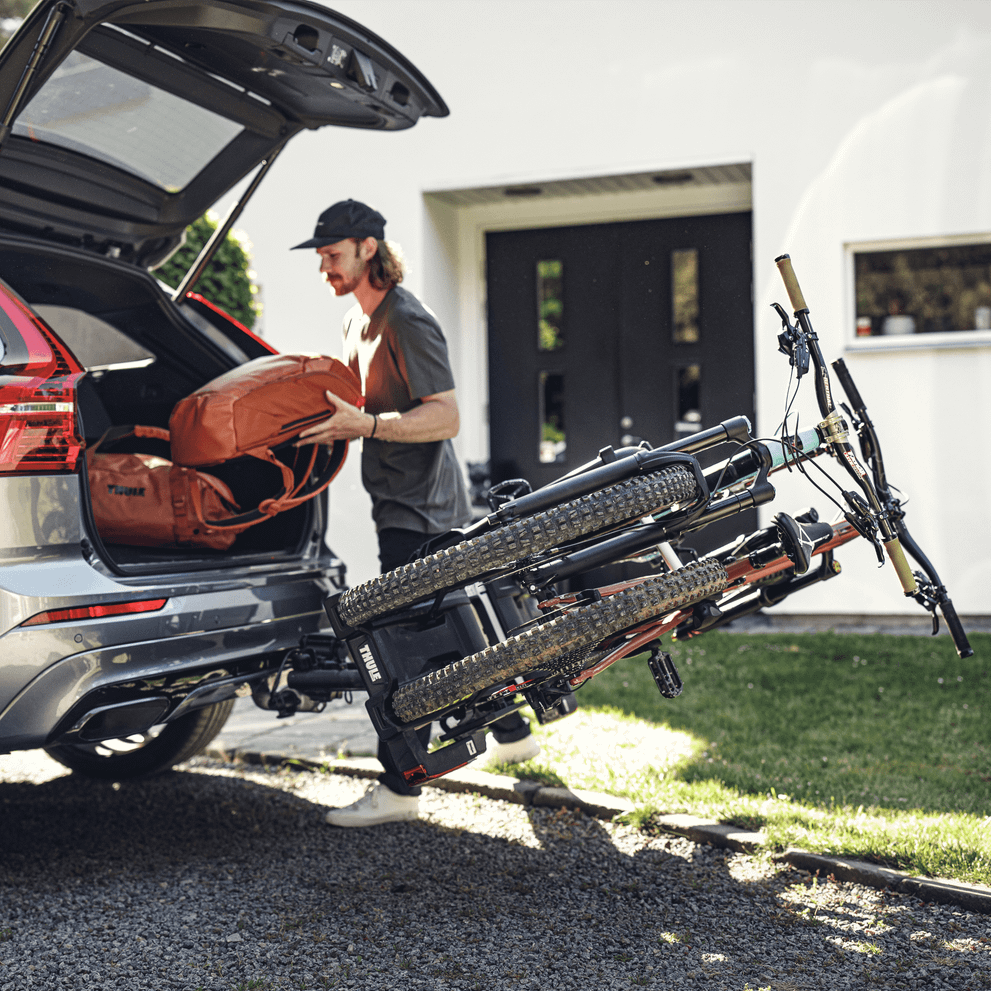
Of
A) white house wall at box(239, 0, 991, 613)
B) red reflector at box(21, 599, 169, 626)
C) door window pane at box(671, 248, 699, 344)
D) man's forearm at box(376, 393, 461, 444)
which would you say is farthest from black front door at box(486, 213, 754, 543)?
red reflector at box(21, 599, 169, 626)

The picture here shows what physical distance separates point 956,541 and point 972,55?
3044 millimetres

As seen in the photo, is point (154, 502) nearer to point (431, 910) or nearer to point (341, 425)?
point (341, 425)

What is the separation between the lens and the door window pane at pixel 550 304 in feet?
28.2

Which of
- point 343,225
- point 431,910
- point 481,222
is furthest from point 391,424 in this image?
point 481,222

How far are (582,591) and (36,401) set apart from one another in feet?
4.80

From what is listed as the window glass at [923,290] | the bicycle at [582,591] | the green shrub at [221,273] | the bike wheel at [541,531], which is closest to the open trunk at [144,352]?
the bicycle at [582,591]

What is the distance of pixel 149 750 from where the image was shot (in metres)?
4.37

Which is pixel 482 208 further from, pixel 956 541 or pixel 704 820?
pixel 704 820

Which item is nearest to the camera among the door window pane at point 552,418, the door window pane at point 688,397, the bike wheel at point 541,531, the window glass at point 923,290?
the bike wheel at point 541,531

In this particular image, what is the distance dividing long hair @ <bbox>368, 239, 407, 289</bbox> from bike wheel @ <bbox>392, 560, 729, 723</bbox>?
149cm

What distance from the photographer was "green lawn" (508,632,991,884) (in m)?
3.44

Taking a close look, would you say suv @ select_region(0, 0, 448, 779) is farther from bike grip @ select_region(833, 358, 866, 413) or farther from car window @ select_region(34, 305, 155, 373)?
bike grip @ select_region(833, 358, 866, 413)

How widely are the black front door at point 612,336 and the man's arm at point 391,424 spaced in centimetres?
471

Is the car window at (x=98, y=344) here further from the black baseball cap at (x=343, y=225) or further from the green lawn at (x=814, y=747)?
the green lawn at (x=814, y=747)
